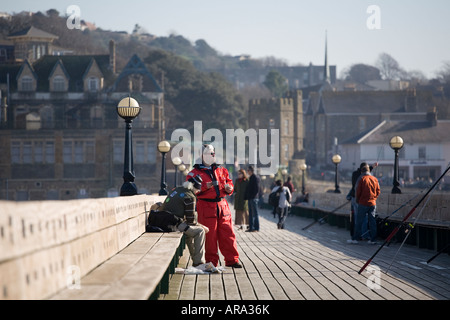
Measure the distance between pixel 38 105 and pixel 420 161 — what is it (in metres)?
46.3

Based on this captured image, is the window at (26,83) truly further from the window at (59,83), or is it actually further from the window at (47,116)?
the window at (47,116)

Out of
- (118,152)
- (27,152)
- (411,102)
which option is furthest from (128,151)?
(411,102)

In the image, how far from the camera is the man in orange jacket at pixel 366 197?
18.3 metres

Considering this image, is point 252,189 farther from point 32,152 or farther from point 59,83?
point 59,83

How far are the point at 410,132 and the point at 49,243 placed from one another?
317ft

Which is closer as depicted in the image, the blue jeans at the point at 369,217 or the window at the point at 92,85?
the blue jeans at the point at 369,217

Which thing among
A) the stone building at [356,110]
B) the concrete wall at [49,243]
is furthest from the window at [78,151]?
the concrete wall at [49,243]

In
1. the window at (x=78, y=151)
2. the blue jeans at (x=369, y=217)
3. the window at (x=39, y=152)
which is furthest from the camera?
the window at (x=78, y=151)

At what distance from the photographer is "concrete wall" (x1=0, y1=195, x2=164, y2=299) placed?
4.86m

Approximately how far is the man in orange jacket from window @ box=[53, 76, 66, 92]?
226 ft

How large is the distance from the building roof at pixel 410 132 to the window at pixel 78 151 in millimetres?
35075

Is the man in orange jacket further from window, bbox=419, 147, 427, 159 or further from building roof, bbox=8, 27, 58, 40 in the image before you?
building roof, bbox=8, 27, 58, 40

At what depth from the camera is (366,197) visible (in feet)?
60.7
